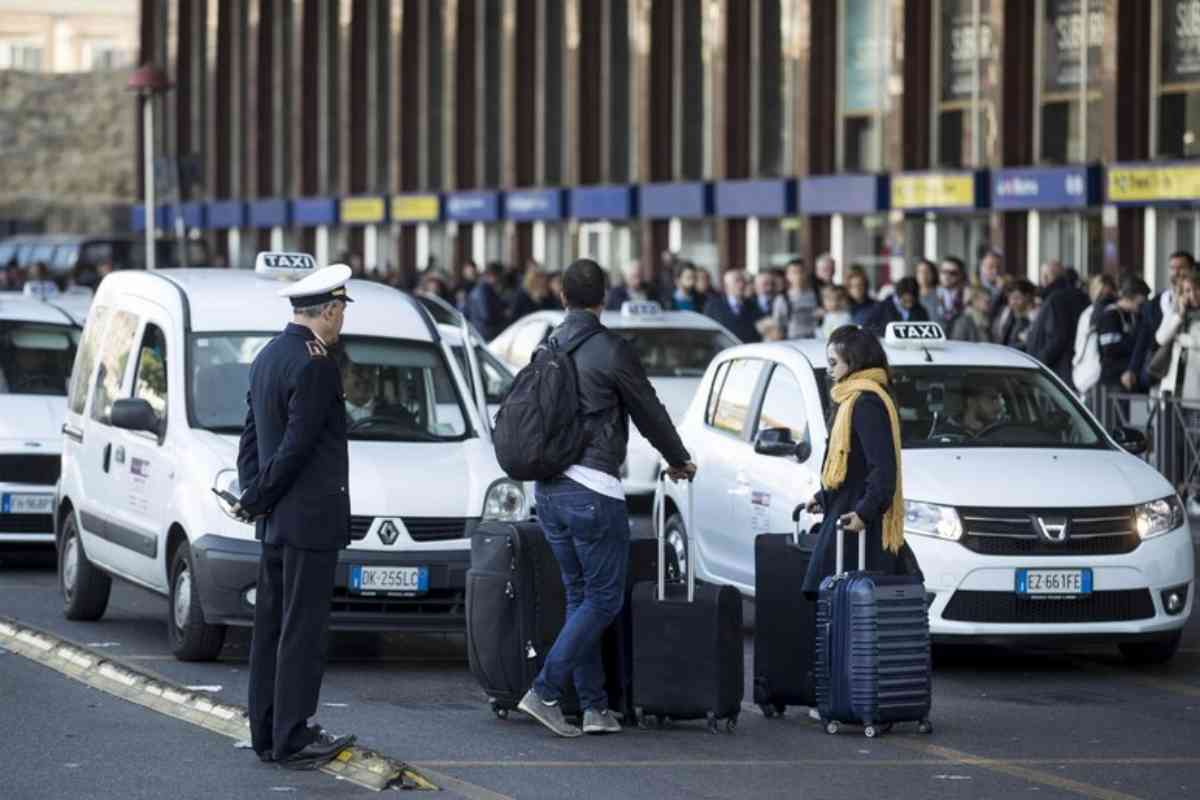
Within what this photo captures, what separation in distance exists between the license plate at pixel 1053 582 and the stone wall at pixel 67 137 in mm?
86940

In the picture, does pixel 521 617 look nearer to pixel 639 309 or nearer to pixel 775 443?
pixel 775 443

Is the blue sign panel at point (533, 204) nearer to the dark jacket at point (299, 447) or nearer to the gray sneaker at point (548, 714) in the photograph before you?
the gray sneaker at point (548, 714)

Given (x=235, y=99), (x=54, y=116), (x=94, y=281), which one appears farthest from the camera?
(x=54, y=116)

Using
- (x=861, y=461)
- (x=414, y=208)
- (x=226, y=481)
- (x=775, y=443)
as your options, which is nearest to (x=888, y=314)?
(x=775, y=443)

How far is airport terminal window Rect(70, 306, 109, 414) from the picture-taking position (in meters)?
15.2

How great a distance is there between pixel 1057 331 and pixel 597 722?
479 inches

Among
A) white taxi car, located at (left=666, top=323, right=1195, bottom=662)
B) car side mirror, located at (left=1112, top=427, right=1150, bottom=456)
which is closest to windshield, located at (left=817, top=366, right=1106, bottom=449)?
white taxi car, located at (left=666, top=323, right=1195, bottom=662)

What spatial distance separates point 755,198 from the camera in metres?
43.8

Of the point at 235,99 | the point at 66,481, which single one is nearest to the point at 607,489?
the point at 66,481

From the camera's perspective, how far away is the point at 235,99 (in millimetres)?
67438

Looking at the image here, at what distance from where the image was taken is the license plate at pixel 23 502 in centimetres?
1739

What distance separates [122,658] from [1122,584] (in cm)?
462

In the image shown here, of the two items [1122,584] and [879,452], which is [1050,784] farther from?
[1122,584]

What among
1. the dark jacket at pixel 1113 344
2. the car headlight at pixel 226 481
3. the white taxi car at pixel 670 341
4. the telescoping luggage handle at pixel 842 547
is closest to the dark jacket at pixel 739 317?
the white taxi car at pixel 670 341
